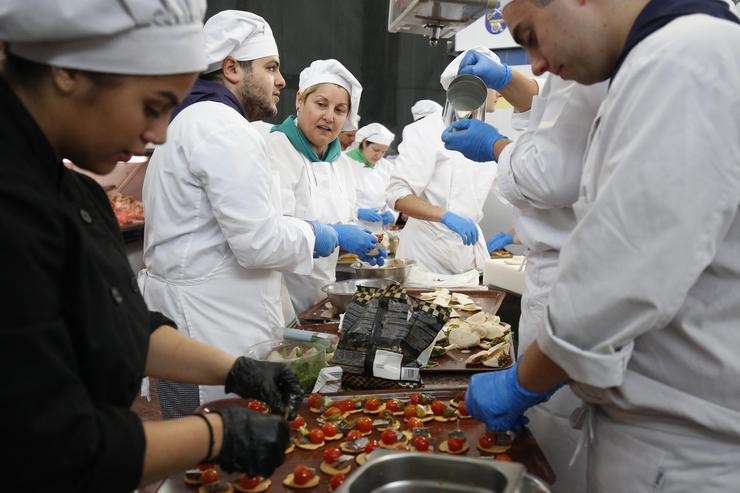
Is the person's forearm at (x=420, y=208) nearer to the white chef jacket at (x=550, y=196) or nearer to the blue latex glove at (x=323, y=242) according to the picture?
the blue latex glove at (x=323, y=242)

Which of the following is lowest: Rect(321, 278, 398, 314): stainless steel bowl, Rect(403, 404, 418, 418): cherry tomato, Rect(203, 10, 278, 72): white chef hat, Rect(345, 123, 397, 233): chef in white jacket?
Rect(345, 123, 397, 233): chef in white jacket

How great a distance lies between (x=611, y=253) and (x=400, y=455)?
58 centimetres

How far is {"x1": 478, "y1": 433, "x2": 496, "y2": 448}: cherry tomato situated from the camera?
4.34 ft

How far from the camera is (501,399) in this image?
129cm

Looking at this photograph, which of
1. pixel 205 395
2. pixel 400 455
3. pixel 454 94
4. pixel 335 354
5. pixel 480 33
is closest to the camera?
pixel 400 455

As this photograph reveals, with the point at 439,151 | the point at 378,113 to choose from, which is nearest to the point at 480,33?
the point at 378,113

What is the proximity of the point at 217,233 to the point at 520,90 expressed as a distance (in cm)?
138

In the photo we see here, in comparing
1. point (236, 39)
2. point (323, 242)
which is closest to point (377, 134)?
point (323, 242)

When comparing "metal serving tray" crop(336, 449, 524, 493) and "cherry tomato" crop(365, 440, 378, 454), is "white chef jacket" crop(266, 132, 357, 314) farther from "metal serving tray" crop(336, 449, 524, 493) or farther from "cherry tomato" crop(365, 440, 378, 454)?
"metal serving tray" crop(336, 449, 524, 493)

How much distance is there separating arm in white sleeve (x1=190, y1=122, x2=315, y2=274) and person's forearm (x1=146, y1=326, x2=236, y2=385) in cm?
70

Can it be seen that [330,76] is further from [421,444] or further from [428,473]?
[428,473]

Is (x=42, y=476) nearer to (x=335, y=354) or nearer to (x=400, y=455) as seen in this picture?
(x=400, y=455)

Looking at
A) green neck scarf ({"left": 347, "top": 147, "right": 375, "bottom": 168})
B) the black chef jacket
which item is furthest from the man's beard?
green neck scarf ({"left": 347, "top": 147, "right": 375, "bottom": 168})

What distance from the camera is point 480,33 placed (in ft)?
17.8
